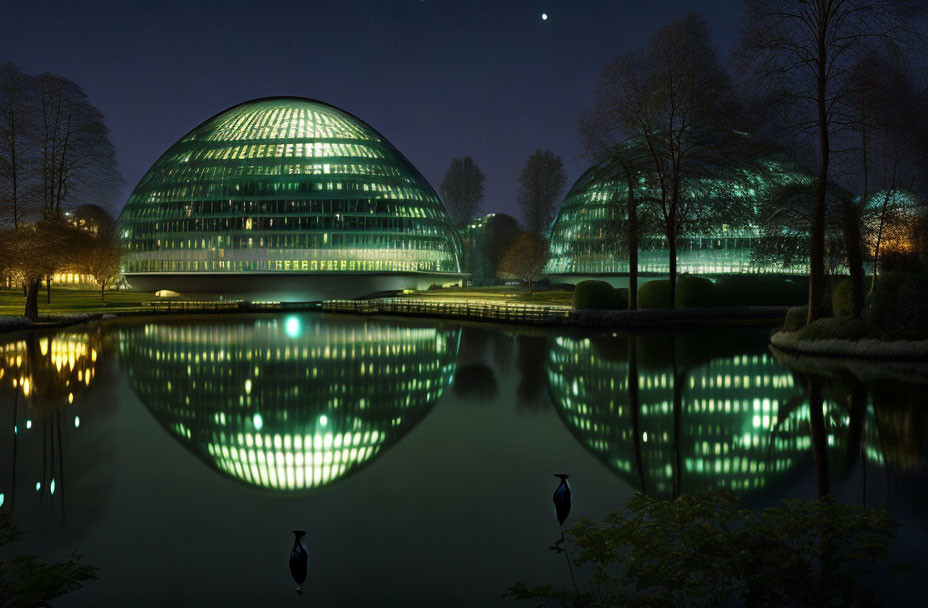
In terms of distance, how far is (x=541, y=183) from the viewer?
108 metres

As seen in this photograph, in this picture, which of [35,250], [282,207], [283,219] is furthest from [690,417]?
[282,207]

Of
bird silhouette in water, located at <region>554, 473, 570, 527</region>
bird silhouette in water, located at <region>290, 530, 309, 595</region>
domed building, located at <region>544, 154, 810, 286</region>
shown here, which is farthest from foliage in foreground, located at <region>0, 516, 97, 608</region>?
domed building, located at <region>544, 154, 810, 286</region>

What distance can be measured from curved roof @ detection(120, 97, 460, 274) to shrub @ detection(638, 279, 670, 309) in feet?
167

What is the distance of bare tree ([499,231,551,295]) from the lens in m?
84.6

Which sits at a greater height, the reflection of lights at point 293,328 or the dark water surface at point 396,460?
the reflection of lights at point 293,328

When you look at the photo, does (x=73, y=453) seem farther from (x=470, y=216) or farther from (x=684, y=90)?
(x=470, y=216)

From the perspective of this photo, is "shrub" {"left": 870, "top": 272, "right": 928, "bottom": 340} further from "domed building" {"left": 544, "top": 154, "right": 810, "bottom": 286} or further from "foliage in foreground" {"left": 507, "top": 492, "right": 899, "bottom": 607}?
"domed building" {"left": 544, "top": 154, "right": 810, "bottom": 286}

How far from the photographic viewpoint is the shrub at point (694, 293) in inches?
1869

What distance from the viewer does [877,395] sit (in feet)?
58.3

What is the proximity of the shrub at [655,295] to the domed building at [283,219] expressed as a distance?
4857 centimetres

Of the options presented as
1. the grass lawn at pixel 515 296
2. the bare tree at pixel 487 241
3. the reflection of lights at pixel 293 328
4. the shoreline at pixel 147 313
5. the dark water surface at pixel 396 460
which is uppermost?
the bare tree at pixel 487 241

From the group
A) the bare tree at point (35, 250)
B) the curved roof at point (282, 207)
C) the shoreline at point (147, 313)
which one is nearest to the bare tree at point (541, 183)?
the curved roof at point (282, 207)

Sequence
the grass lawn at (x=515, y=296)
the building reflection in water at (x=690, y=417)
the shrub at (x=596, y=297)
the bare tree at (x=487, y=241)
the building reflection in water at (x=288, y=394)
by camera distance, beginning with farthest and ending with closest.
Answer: the bare tree at (x=487, y=241) < the grass lawn at (x=515, y=296) < the shrub at (x=596, y=297) < the building reflection in water at (x=288, y=394) < the building reflection in water at (x=690, y=417)

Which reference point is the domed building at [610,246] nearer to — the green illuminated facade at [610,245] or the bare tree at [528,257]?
the green illuminated facade at [610,245]
